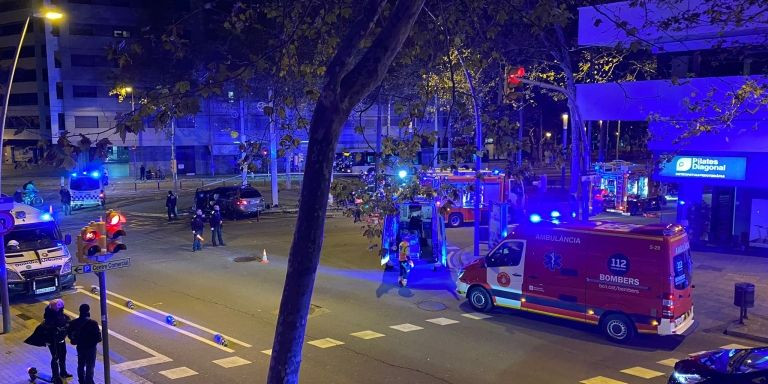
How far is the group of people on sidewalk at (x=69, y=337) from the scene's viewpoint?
9688 millimetres

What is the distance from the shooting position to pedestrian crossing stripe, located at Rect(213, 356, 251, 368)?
11.0 m

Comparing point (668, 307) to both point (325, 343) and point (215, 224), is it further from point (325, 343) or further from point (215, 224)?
point (215, 224)

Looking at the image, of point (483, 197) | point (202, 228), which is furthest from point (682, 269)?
point (483, 197)

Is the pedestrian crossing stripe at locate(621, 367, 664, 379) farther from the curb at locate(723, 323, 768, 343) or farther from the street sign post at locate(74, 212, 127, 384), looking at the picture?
the street sign post at locate(74, 212, 127, 384)

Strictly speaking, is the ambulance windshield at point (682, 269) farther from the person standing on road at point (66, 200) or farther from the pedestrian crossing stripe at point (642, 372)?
the person standing on road at point (66, 200)

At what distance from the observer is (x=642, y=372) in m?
10.8

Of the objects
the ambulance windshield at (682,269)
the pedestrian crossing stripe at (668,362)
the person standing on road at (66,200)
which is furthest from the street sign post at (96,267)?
the person standing on road at (66,200)

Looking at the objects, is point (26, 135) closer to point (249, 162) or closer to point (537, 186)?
point (537, 186)

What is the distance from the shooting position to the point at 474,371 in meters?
10.7

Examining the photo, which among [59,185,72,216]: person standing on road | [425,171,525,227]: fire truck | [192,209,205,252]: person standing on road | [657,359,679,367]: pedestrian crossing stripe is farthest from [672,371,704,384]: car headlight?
[59,185,72,216]: person standing on road

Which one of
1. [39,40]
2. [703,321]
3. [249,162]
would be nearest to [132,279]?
[249,162]

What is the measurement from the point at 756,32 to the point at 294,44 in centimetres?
1557

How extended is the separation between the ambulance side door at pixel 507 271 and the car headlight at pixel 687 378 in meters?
5.75

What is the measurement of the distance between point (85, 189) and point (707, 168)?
31.2 meters
